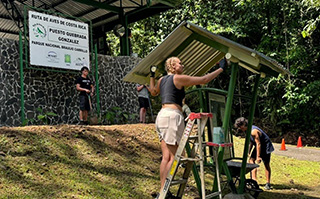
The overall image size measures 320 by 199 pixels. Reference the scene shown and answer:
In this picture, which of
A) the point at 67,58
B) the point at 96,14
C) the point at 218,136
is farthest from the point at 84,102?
the point at 96,14

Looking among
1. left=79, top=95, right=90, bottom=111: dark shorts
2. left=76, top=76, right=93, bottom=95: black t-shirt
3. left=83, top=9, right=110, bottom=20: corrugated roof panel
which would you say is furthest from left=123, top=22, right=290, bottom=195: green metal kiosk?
left=83, top=9, right=110, bottom=20: corrugated roof panel

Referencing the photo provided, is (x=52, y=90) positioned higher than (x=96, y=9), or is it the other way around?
(x=96, y=9)

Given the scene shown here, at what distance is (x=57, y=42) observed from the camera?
39.9 ft

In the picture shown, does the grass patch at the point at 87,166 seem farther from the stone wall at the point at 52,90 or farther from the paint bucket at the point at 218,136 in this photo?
the stone wall at the point at 52,90

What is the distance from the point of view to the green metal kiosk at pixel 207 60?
5.48 m

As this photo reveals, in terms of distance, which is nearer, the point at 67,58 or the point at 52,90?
the point at 67,58

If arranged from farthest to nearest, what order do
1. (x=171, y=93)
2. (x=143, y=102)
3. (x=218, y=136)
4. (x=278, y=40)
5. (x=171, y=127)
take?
(x=278, y=40) < (x=143, y=102) < (x=218, y=136) < (x=171, y=93) < (x=171, y=127)

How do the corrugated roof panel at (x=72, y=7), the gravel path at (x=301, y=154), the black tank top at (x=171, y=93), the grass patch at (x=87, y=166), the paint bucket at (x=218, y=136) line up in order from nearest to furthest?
1. the black tank top at (x=171, y=93)
2. the paint bucket at (x=218, y=136)
3. the grass patch at (x=87, y=166)
4. the gravel path at (x=301, y=154)
5. the corrugated roof panel at (x=72, y=7)

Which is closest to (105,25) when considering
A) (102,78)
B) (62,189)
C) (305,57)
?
(102,78)

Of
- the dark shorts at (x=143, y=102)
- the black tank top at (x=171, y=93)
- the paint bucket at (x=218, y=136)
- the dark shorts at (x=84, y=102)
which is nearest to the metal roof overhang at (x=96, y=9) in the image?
the dark shorts at (x=143, y=102)

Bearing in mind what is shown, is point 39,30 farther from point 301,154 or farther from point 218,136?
point 301,154

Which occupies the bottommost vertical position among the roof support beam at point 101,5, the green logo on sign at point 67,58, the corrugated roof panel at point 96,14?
the green logo on sign at point 67,58

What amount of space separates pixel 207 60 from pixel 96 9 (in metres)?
13.0

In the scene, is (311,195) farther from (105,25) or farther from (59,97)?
(105,25)
